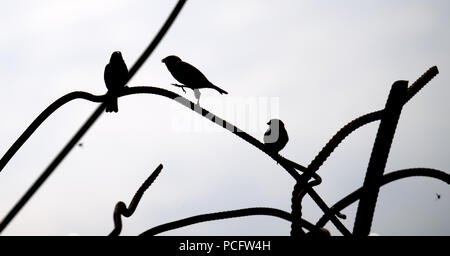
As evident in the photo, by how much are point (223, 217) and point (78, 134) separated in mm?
879

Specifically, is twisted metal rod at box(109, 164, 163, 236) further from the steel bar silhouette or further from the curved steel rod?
the steel bar silhouette

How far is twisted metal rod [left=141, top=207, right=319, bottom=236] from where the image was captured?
→ 160 cm

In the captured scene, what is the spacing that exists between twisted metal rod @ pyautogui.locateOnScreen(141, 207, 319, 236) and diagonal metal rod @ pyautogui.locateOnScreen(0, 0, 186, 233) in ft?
2.40

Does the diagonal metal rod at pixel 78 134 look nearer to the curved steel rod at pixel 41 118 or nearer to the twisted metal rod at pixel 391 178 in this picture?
the curved steel rod at pixel 41 118

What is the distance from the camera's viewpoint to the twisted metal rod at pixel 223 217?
5.26 ft

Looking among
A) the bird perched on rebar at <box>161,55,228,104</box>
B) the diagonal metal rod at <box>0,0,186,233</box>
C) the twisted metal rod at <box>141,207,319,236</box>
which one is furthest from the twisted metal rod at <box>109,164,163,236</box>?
the bird perched on rebar at <box>161,55,228,104</box>

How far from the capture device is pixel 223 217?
65.8 inches

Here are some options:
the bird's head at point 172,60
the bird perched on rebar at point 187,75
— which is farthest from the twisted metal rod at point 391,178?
the bird's head at point 172,60

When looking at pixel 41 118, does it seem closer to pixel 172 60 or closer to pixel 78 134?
pixel 78 134

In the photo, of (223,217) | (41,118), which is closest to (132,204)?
(223,217)
